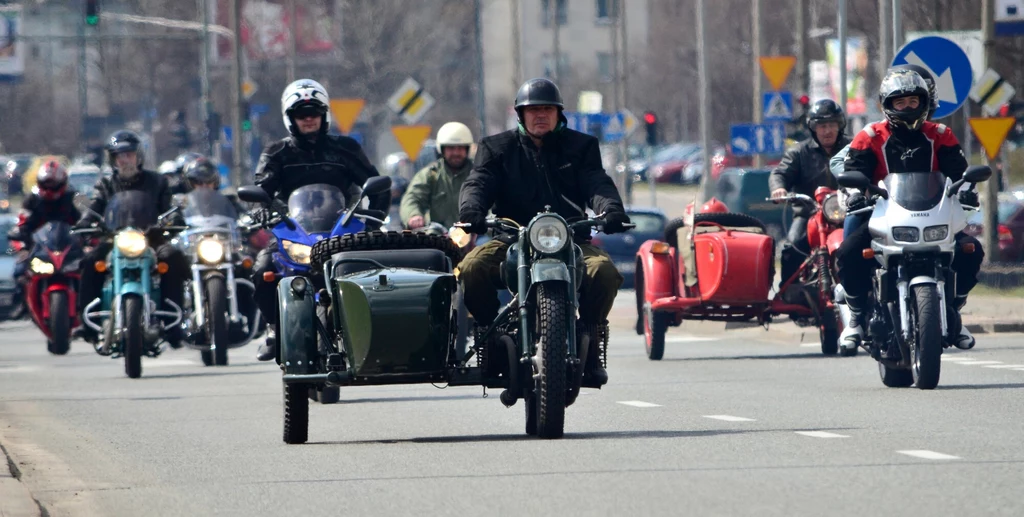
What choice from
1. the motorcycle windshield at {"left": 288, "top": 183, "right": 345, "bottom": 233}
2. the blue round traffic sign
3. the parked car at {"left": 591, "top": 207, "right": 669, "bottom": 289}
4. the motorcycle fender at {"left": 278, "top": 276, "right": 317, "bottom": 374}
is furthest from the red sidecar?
the parked car at {"left": 591, "top": 207, "right": 669, "bottom": 289}

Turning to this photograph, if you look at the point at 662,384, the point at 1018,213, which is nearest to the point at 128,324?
the point at 662,384

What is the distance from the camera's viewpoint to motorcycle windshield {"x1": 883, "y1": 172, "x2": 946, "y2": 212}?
12.8 meters

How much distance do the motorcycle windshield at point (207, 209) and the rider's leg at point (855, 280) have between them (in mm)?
6997

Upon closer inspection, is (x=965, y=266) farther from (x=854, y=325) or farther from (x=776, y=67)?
(x=776, y=67)

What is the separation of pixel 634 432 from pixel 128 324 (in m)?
6.99

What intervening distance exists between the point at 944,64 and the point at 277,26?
2722 inches

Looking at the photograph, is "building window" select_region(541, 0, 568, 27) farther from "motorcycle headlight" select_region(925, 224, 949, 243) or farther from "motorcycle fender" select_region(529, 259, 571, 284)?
"motorcycle fender" select_region(529, 259, 571, 284)

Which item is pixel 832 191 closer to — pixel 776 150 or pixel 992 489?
pixel 992 489

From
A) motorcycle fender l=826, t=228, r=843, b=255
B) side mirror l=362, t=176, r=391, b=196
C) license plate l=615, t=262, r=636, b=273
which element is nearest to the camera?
side mirror l=362, t=176, r=391, b=196

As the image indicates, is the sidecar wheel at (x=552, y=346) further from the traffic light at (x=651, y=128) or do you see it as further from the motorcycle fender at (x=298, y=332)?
the traffic light at (x=651, y=128)

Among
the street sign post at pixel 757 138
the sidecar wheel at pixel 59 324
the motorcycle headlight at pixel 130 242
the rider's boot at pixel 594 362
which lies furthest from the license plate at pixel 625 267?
the rider's boot at pixel 594 362

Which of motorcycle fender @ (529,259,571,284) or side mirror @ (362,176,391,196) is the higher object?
side mirror @ (362,176,391,196)

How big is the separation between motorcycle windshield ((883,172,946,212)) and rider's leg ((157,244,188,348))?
7076mm

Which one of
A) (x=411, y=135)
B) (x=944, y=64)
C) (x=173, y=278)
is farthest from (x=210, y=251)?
(x=411, y=135)
